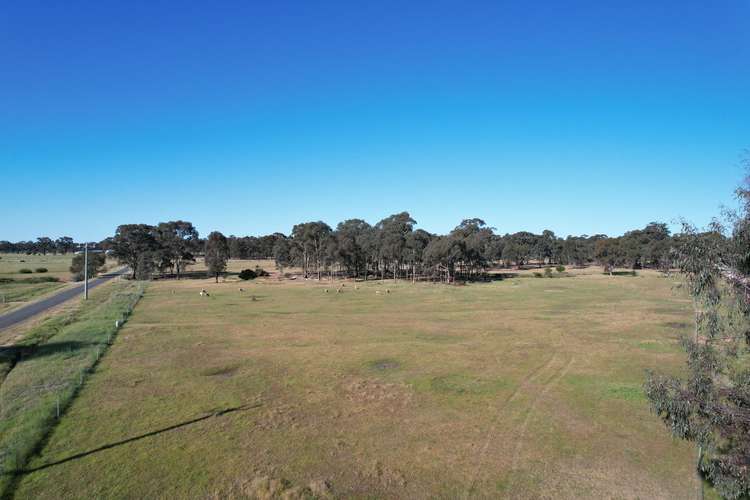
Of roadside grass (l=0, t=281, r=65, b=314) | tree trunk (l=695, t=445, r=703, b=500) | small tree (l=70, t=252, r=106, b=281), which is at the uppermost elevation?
small tree (l=70, t=252, r=106, b=281)

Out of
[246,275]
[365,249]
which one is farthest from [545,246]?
[246,275]

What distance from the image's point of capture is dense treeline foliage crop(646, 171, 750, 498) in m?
10.5

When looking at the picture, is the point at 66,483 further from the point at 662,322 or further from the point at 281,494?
the point at 662,322

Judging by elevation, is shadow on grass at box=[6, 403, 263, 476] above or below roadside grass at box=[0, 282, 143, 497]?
below

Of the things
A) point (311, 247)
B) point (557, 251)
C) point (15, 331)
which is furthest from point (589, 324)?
point (557, 251)

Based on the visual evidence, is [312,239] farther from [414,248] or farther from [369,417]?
[369,417]

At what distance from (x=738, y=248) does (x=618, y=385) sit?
1518cm

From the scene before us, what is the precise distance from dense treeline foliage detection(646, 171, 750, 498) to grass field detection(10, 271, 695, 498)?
2.99m

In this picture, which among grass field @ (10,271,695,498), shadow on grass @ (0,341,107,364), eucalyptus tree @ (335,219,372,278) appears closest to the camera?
grass field @ (10,271,695,498)

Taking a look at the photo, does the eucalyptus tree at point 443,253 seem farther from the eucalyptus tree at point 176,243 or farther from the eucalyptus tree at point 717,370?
the eucalyptus tree at point 717,370

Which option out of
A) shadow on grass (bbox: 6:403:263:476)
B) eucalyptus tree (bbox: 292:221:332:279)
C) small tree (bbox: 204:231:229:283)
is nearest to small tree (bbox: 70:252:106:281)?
small tree (bbox: 204:231:229:283)

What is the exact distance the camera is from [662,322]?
143 ft

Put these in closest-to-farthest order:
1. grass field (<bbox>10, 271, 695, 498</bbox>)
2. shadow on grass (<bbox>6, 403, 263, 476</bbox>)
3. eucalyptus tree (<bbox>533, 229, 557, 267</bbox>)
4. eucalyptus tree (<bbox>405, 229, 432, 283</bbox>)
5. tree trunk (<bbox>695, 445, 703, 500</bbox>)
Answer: tree trunk (<bbox>695, 445, 703, 500</bbox>) < grass field (<bbox>10, 271, 695, 498</bbox>) < shadow on grass (<bbox>6, 403, 263, 476</bbox>) < eucalyptus tree (<bbox>405, 229, 432, 283</bbox>) < eucalyptus tree (<bbox>533, 229, 557, 267</bbox>)

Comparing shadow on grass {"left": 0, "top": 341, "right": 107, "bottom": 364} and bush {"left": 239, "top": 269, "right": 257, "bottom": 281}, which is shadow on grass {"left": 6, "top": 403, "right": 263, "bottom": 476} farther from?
bush {"left": 239, "top": 269, "right": 257, "bottom": 281}
